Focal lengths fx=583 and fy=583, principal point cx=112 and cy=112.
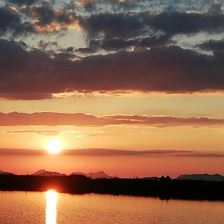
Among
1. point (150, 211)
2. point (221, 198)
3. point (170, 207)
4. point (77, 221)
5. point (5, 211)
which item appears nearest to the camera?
point (77, 221)

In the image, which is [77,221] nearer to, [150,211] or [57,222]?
[57,222]

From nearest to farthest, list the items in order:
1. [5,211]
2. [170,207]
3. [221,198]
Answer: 1. [5,211]
2. [170,207]
3. [221,198]

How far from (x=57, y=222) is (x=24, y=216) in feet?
29.9

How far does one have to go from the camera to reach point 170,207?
14925 cm

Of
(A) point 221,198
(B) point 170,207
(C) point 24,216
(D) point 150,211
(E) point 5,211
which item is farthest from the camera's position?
(A) point 221,198

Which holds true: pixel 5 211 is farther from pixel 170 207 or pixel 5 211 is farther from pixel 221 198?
Result: pixel 221 198

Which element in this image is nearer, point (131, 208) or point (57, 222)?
point (57, 222)

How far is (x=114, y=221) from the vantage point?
112m

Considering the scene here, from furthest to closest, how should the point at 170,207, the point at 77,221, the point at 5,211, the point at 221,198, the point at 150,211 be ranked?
the point at 221,198
the point at 170,207
the point at 150,211
the point at 5,211
the point at 77,221

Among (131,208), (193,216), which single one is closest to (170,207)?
(131,208)

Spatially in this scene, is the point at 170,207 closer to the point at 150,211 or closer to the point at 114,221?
the point at 150,211

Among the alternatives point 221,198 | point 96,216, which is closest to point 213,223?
point 96,216

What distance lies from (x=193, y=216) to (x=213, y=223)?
1222 cm

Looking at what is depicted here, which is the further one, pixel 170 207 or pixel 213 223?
pixel 170 207
